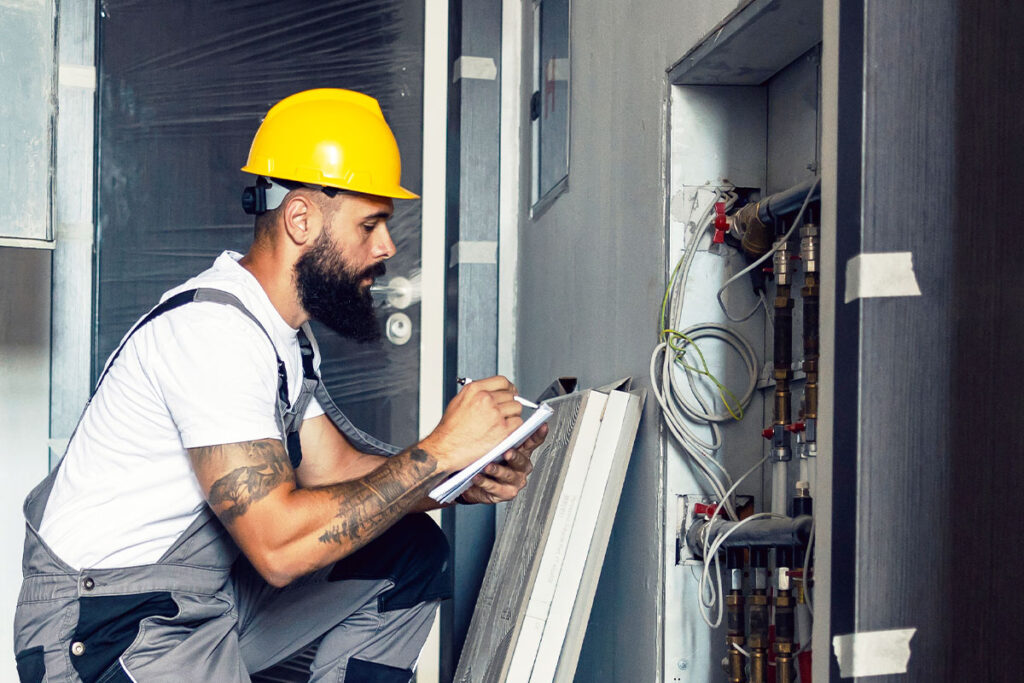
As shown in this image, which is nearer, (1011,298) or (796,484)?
(1011,298)

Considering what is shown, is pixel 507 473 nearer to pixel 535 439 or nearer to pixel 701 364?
pixel 535 439

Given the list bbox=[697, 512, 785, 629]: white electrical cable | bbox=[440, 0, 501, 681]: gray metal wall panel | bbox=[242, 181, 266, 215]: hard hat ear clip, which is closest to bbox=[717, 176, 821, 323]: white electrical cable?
bbox=[697, 512, 785, 629]: white electrical cable

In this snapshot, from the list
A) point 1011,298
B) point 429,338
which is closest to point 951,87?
point 1011,298

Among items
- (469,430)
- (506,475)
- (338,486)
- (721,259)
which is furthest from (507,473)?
(721,259)

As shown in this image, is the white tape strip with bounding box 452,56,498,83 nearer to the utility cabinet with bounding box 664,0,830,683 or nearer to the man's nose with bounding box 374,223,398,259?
the man's nose with bounding box 374,223,398,259

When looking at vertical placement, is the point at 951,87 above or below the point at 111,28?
below

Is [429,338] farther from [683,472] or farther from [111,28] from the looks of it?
[683,472]

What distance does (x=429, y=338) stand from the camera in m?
3.62

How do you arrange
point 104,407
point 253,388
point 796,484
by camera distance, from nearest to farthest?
point 796,484
point 253,388
point 104,407

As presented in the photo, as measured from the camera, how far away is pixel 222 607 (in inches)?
82.4

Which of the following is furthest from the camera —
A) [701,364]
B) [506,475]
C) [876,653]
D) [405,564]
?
[405,564]

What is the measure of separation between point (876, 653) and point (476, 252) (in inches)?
96.6

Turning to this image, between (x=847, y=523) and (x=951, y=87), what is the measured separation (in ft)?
1.60

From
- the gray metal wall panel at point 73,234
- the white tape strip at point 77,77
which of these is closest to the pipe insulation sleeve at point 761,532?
the gray metal wall panel at point 73,234
